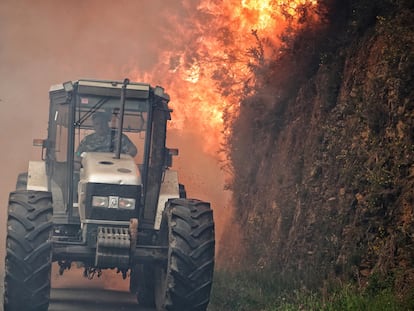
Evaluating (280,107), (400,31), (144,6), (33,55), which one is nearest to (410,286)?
(400,31)

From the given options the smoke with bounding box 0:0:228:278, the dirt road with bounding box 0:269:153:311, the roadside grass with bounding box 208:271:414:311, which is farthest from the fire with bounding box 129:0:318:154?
the roadside grass with bounding box 208:271:414:311

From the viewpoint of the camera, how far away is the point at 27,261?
15359mm

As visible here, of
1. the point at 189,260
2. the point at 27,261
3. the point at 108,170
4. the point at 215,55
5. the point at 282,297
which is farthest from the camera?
the point at 215,55

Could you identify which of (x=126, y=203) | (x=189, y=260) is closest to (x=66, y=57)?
(x=126, y=203)

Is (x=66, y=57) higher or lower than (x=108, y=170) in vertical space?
higher

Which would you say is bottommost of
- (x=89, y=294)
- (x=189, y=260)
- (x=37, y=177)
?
(x=89, y=294)

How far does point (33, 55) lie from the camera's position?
37.2 m

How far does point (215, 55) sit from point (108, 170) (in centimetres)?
1174

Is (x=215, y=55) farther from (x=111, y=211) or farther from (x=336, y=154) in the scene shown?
(x=111, y=211)

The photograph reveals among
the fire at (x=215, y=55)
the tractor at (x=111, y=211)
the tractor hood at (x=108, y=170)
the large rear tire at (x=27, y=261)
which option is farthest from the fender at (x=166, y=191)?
the fire at (x=215, y=55)

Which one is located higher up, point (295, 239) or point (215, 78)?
point (215, 78)

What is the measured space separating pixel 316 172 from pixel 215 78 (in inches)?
302

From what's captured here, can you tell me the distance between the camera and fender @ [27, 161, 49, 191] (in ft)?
59.8

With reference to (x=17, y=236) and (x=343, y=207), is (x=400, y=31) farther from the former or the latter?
(x=17, y=236)
